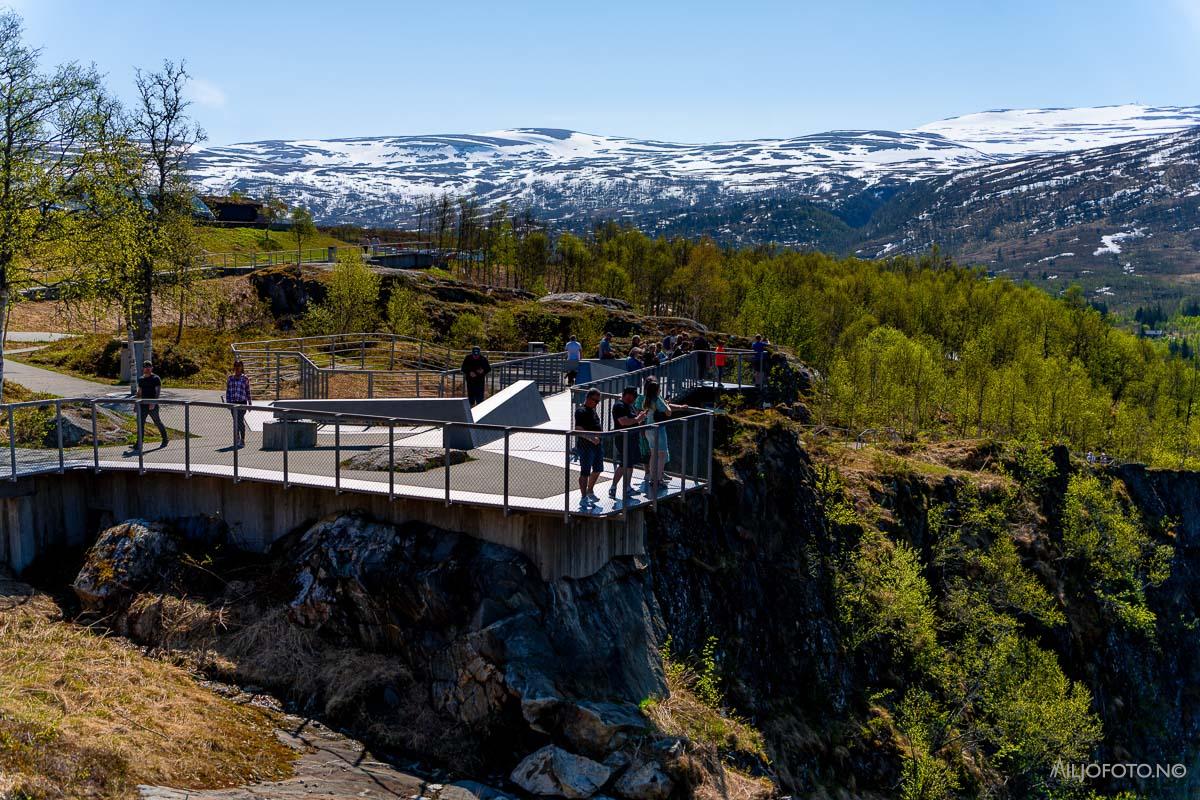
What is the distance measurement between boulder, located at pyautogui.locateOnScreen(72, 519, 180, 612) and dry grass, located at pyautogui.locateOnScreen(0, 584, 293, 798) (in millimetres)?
646

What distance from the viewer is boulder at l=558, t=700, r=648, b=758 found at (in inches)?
518

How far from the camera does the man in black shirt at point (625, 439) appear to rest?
14430 millimetres

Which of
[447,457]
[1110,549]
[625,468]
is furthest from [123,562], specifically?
[1110,549]

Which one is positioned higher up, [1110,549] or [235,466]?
[235,466]

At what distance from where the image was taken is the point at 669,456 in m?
15.9

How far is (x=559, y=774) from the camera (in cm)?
1273

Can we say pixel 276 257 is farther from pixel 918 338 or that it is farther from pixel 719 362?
pixel 719 362

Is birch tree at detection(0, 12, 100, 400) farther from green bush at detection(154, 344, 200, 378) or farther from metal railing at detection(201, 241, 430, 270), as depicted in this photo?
metal railing at detection(201, 241, 430, 270)

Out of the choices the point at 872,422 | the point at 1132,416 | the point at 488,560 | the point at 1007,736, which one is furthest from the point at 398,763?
the point at 1132,416

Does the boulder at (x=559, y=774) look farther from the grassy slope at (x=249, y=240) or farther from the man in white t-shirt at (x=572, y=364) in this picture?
the grassy slope at (x=249, y=240)

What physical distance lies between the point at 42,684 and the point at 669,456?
949cm

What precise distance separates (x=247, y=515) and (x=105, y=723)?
4813 mm

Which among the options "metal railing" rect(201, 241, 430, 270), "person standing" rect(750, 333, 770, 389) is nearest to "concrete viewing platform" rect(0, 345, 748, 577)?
"person standing" rect(750, 333, 770, 389)

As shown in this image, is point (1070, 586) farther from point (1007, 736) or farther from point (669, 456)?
point (669, 456)
